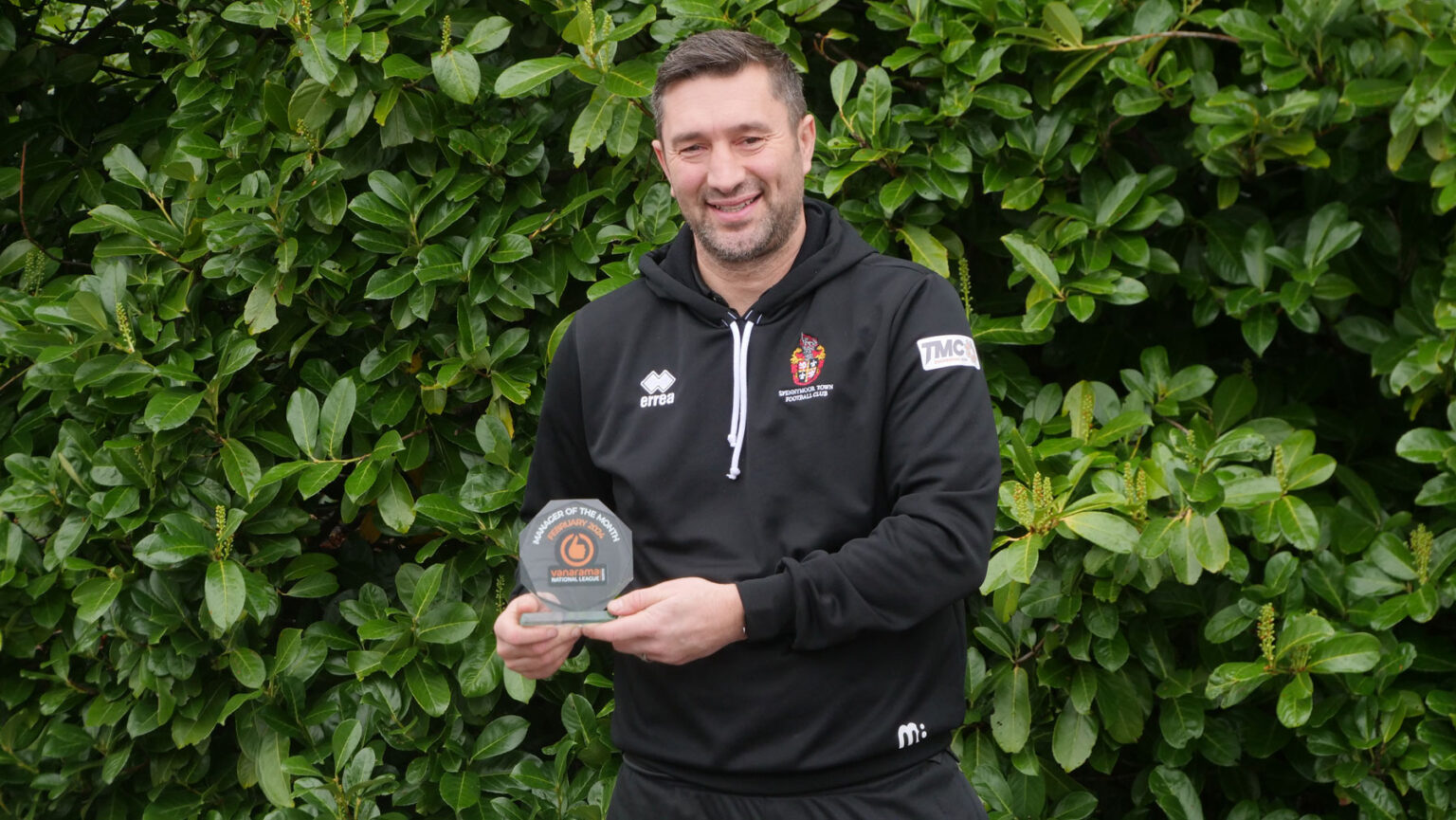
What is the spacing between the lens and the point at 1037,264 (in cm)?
288

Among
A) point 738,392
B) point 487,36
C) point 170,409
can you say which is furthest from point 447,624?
point 487,36

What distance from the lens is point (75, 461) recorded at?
313cm

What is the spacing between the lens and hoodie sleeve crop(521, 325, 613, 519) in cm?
231

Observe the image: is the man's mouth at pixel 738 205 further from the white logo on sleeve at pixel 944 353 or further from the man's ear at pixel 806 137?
the white logo on sleeve at pixel 944 353

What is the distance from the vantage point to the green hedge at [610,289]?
278 cm

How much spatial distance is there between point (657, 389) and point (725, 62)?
1.67 ft

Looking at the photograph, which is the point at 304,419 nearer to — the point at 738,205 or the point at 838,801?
the point at 738,205

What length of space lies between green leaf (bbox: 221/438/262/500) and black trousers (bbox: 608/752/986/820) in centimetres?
131

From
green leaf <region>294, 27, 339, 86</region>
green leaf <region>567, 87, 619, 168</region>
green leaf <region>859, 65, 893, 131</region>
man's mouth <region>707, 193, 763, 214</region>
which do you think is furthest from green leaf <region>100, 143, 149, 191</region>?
man's mouth <region>707, 193, 763, 214</region>

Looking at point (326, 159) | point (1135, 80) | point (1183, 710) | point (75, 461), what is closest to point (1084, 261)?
point (1135, 80)

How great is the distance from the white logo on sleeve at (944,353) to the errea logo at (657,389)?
1.27ft

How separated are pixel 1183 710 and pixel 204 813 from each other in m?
2.21

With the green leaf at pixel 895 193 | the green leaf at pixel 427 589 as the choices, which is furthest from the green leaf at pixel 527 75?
the green leaf at pixel 427 589

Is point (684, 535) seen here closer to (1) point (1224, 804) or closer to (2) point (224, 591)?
(2) point (224, 591)
